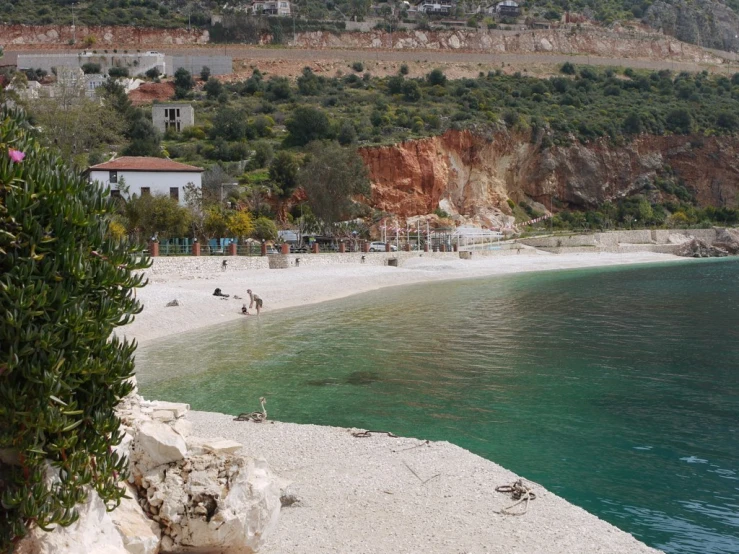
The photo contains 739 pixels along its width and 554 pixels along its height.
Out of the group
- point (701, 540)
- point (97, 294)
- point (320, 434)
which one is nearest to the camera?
point (97, 294)

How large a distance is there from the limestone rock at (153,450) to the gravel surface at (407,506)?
59.1 inches

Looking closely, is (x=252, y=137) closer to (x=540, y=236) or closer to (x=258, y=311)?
(x=540, y=236)

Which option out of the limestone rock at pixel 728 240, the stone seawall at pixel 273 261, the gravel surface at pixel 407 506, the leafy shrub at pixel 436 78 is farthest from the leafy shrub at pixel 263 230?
the leafy shrub at pixel 436 78

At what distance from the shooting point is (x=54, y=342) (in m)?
6.33

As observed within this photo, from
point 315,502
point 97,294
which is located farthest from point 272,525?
point 97,294

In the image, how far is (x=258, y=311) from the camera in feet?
107

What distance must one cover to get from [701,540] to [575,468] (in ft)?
8.67

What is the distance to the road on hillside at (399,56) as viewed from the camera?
115875mm

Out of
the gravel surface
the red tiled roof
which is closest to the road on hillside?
the red tiled roof

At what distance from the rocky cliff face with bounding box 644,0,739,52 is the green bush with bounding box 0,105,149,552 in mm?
172027

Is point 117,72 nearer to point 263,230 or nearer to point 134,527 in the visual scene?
point 263,230

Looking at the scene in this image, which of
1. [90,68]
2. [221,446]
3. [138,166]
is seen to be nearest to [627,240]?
[138,166]

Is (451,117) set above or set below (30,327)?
above

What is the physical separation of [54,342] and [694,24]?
17728 cm
